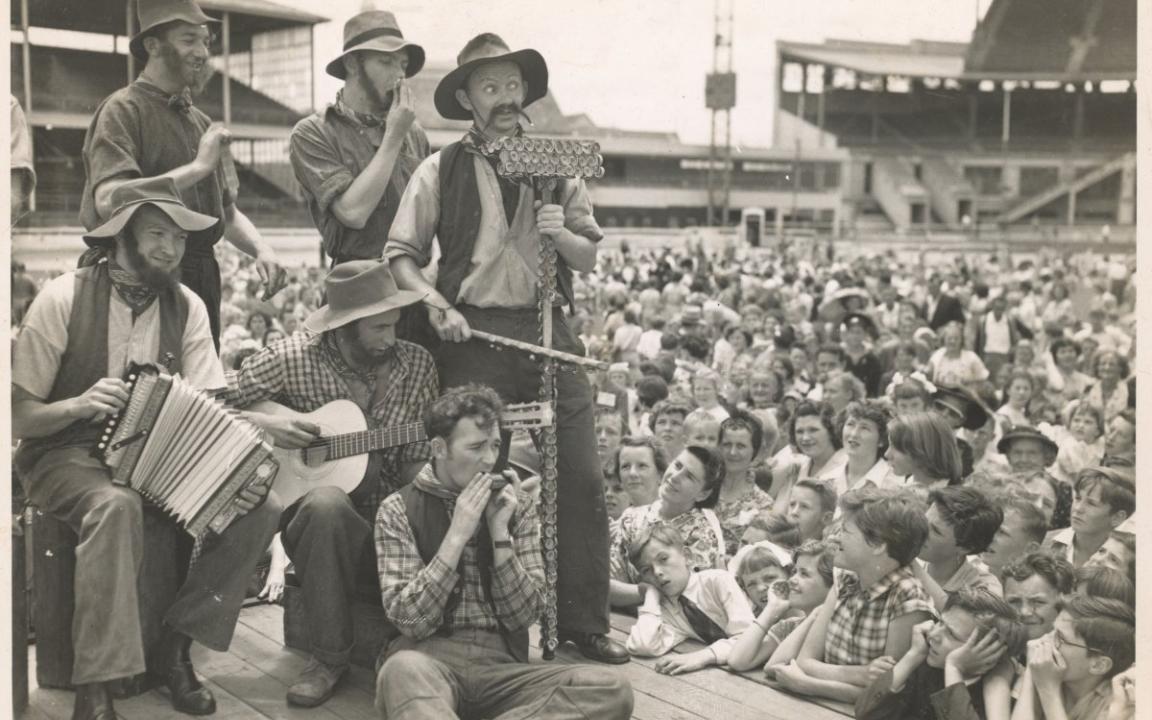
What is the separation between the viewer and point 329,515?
Answer: 13.7ft

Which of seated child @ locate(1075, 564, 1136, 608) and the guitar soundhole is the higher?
the guitar soundhole

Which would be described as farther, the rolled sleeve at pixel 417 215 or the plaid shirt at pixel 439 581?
the rolled sleeve at pixel 417 215

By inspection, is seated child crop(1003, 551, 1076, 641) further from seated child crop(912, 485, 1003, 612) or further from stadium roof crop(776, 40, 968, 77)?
stadium roof crop(776, 40, 968, 77)

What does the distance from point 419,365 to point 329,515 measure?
73 cm

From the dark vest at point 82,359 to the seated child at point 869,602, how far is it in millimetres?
2547

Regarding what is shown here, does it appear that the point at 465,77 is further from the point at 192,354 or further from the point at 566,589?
the point at 566,589

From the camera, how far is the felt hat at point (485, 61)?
4492 millimetres

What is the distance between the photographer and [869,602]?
13.9 feet

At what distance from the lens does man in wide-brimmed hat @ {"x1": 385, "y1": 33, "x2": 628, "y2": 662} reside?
15.0 ft

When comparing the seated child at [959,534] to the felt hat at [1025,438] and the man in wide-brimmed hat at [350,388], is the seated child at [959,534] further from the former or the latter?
the felt hat at [1025,438]

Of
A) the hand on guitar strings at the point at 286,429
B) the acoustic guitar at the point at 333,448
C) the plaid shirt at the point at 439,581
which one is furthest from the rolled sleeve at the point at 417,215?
the plaid shirt at the point at 439,581

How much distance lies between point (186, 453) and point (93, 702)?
32.3 inches

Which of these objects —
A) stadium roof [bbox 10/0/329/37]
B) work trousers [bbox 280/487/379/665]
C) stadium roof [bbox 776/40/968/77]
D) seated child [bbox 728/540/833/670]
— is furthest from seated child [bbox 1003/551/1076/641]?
stadium roof [bbox 776/40/968/77]

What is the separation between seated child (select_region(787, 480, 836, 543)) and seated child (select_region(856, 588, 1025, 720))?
5.33 ft
